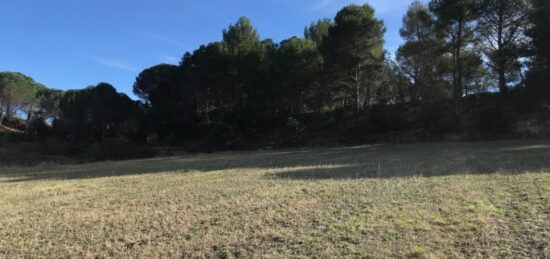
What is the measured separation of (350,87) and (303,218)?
32.8 meters

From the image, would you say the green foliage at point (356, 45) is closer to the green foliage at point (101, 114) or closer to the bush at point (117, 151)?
the bush at point (117, 151)

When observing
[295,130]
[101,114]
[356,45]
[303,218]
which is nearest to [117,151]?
[295,130]

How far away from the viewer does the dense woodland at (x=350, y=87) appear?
97.1ft

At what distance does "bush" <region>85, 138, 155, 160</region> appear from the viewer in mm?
37344

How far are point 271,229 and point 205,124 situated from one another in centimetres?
4393

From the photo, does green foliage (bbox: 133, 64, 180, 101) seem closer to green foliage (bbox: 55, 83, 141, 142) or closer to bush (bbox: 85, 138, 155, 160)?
green foliage (bbox: 55, 83, 141, 142)

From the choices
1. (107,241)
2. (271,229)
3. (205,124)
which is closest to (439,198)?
(271,229)

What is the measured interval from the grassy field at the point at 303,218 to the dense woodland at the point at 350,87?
1909cm

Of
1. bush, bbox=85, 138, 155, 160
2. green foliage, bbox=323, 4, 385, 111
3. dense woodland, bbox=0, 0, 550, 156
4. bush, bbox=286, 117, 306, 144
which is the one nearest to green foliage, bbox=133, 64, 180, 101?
dense woodland, bbox=0, 0, 550, 156

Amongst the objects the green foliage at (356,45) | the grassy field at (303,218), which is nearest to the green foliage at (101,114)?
the green foliage at (356,45)

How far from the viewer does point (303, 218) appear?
760 cm

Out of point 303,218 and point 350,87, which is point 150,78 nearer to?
point 350,87

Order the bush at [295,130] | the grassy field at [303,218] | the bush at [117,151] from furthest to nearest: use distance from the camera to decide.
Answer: the bush at [295,130] < the bush at [117,151] < the grassy field at [303,218]

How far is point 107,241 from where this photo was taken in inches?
276
